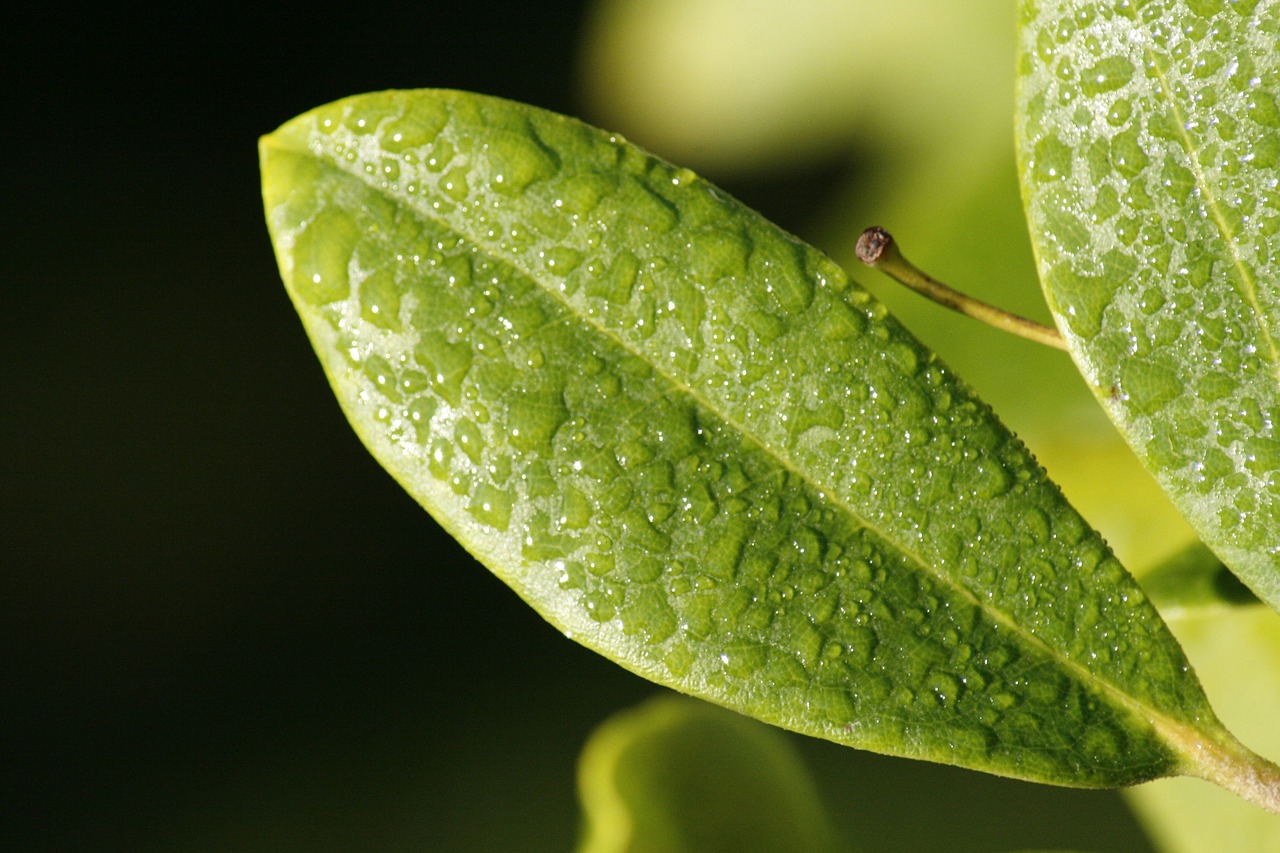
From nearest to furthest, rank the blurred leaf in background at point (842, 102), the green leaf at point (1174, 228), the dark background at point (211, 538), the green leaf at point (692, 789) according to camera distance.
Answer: the green leaf at point (1174, 228) < the green leaf at point (692, 789) < the blurred leaf in background at point (842, 102) < the dark background at point (211, 538)

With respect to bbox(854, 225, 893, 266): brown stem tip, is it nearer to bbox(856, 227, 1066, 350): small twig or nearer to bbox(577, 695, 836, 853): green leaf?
bbox(856, 227, 1066, 350): small twig

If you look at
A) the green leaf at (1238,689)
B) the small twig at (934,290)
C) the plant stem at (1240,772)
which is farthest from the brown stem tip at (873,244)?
the green leaf at (1238,689)

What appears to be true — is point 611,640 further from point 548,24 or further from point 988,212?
point 548,24

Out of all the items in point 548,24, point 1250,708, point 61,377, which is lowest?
point 61,377

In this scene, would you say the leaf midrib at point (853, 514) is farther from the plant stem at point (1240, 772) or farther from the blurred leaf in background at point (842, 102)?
the blurred leaf in background at point (842, 102)

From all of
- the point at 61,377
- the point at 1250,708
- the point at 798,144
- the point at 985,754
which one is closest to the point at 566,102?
the point at 798,144

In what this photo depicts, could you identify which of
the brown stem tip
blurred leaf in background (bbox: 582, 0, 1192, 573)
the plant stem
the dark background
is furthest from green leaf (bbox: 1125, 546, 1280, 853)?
the dark background

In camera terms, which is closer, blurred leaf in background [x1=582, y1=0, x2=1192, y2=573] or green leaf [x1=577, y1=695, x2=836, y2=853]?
green leaf [x1=577, y1=695, x2=836, y2=853]
